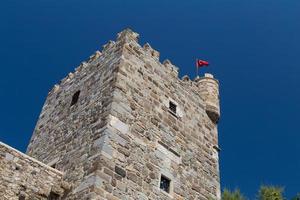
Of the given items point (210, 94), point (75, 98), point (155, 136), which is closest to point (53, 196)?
point (155, 136)

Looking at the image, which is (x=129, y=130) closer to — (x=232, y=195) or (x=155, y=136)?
(x=155, y=136)

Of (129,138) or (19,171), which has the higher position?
(129,138)

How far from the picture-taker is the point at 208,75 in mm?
14531

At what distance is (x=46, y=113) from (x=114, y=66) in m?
3.71

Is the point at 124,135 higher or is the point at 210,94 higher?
the point at 210,94

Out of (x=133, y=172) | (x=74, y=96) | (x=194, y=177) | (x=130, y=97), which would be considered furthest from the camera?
(x=74, y=96)

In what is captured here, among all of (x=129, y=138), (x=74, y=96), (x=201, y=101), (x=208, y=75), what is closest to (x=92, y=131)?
(x=129, y=138)

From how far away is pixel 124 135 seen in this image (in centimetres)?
941

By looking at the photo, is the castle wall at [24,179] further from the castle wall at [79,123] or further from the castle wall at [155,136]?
the castle wall at [155,136]

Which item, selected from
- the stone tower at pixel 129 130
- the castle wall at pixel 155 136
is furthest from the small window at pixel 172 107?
the castle wall at pixel 155 136

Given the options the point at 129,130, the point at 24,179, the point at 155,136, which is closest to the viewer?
the point at 24,179

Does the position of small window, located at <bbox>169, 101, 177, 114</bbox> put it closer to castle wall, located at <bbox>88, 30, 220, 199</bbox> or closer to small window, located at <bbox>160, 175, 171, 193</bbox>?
castle wall, located at <bbox>88, 30, 220, 199</bbox>

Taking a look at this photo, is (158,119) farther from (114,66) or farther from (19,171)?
(19,171)

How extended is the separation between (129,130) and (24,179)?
2706mm
